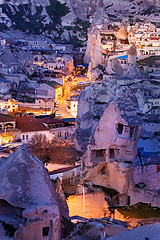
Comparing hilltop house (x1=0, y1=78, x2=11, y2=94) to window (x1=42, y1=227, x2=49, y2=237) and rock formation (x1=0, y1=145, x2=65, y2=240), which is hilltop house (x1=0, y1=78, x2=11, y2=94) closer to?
rock formation (x1=0, y1=145, x2=65, y2=240)

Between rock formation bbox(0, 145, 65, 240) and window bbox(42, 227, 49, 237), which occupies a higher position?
rock formation bbox(0, 145, 65, 240)

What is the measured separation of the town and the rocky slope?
504 inches

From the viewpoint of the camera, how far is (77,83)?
49.2m

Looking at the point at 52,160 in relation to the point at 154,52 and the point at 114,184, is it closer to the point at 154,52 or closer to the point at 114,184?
the point at 114,184

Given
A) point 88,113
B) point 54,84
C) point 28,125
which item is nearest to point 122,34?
point 54,84

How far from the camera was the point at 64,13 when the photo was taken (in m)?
84.2

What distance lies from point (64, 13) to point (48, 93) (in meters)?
44.5

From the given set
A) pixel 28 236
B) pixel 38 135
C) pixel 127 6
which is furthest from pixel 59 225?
pixel 127 6

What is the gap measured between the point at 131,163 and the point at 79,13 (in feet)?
243

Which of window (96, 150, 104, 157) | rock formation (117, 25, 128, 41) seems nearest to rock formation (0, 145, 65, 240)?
window (96, 150, 104, 157)

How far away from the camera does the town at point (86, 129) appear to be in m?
10.6

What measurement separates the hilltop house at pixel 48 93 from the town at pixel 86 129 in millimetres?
106

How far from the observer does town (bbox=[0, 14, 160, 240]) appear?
34.8ft

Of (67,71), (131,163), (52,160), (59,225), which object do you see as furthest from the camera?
(67,71)
